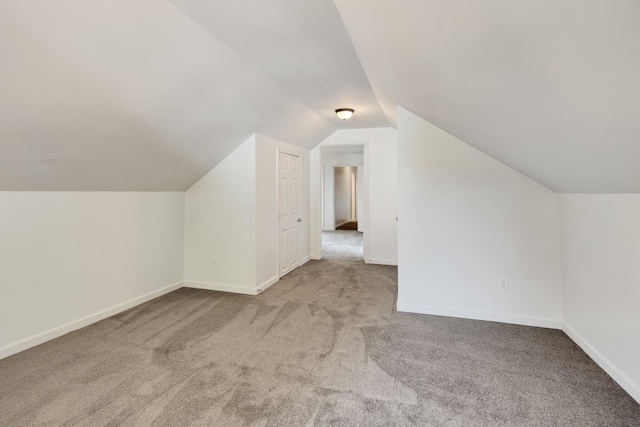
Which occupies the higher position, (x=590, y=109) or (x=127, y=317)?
(x=590, y=109)

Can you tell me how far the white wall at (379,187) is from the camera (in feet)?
16.9

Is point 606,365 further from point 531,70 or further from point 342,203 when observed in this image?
point 342,203

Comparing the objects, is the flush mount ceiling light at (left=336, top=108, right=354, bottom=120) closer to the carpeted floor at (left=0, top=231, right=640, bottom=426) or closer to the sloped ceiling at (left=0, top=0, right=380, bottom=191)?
the sloped ceiling at (left=0, top=0, right=380, bottom=191)

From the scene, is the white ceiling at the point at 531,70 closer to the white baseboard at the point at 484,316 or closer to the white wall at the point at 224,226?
the white baseboard at the point at 484,316

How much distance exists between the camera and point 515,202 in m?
2.82

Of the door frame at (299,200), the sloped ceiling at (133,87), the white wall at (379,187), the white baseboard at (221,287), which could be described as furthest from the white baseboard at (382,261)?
the sloped ceiling at (133,87)

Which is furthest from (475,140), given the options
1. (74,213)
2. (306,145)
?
(74,213)

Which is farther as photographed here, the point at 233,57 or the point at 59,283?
the point at 59,283

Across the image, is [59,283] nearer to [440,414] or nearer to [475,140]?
[440,414]

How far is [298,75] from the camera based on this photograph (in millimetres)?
2795

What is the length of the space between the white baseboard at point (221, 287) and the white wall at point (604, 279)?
10.3 ft

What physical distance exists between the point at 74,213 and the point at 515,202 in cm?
410

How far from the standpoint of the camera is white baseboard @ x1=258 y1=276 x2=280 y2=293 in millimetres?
3788

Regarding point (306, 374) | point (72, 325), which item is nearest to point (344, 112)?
point (306, 374)
